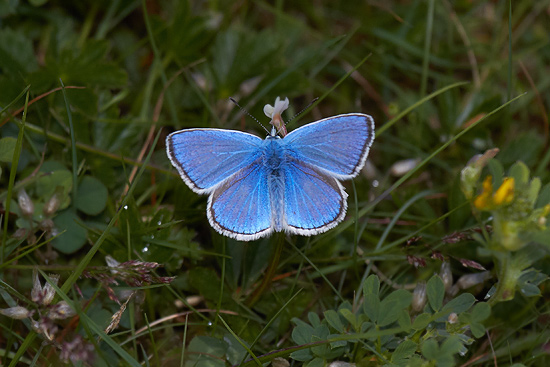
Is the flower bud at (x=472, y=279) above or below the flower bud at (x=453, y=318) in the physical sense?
below

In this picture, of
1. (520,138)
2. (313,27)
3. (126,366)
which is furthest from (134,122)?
(520,138)

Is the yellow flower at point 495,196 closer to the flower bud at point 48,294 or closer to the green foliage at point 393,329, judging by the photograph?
the green foliage at point 393,329

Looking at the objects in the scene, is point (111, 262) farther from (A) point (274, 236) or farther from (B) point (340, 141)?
(B) point (340, 141)

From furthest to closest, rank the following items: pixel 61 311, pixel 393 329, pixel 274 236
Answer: pixel 274 236
pixel 61 311
pixel 393 329

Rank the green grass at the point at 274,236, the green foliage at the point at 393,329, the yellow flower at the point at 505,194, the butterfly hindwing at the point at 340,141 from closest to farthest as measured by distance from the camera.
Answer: the yellow flower at the point at 505,194
the green foliage at the point at 393,329
the green grass at the point at 274,236
the butterfly hindwing at the point at 340,141

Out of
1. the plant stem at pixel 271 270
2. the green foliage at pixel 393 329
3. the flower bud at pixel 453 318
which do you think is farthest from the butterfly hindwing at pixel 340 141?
the flower bud at pixel 453 318

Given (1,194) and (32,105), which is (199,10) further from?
(1,194)

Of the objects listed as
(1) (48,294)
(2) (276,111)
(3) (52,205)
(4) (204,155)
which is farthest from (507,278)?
(3) (52,205)
